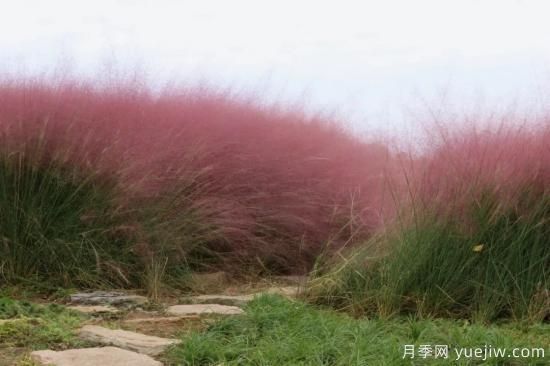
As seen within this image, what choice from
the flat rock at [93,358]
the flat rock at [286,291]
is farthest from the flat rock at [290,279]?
the flat rock at [93,358]

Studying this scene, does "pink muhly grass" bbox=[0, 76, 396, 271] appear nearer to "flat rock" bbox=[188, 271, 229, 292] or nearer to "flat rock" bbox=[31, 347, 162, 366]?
"flat rock" bbox=[188, 271, 229, 292]

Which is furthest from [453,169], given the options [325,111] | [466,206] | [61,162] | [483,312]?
[325,111]

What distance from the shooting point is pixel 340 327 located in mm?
3570

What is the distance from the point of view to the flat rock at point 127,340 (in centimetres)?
332

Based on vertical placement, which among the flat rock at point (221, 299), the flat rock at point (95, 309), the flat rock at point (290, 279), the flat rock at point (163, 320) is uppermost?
the flat rock at point (163, 320)

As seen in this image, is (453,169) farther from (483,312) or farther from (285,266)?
(285,266)

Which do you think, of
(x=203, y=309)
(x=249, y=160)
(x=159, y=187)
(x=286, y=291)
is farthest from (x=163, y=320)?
(x=249, y=160)

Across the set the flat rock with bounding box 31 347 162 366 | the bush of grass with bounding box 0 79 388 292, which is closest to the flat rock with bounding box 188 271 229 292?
the bush of grass with bounding box 0 79 388 292

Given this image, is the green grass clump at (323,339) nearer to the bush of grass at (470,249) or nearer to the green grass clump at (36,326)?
the bush of grass at (470,249)

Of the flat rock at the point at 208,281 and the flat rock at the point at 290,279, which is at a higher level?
the flat rock at the point at 208,281

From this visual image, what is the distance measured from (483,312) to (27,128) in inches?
113

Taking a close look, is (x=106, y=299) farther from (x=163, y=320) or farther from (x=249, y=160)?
(x=249, y=160)

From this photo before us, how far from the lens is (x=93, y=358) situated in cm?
317

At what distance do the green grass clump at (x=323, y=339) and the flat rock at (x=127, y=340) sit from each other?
0.09 meters
